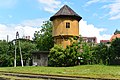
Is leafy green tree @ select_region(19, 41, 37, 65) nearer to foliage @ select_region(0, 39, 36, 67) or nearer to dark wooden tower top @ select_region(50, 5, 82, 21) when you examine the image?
foliage @ select_region(0, 39, 36, 67)

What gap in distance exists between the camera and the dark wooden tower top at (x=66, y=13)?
144ft

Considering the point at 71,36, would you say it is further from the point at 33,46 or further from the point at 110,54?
the point at 33,46

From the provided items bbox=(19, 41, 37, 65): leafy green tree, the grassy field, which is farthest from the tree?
the grassy field

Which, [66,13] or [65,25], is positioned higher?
[66,13]

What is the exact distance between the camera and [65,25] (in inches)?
1726

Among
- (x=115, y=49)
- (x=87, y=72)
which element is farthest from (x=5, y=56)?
(x=87, y=72)

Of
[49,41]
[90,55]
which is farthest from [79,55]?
[49,41]

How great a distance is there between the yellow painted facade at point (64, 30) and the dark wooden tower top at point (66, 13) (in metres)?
0.61

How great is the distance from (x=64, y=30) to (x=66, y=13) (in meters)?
2.92

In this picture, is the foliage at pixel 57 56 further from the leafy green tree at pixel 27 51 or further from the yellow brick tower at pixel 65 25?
the leafy green tree at pixel 27 51

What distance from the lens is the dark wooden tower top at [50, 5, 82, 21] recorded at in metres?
43.8

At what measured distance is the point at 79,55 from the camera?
4019cm

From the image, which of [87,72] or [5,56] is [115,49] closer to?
[87,72]

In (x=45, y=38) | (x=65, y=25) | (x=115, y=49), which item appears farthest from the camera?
(x=45, y=38)
